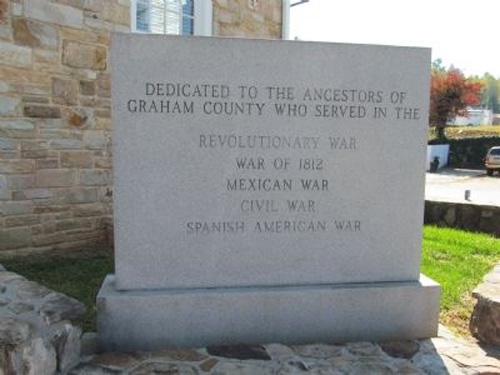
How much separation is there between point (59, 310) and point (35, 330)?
0.43 m

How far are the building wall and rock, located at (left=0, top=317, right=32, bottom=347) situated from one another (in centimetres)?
323

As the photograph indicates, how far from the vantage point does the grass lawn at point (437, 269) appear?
435 centimetres

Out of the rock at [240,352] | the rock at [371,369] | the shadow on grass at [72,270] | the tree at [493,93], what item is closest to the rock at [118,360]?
the rock at [240,352]

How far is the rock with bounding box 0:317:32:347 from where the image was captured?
2.52 m

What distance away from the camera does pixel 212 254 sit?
343 centimetres

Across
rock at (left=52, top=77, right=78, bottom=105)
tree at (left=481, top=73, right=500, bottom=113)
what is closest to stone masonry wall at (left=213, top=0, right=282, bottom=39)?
rock at (left=52, top=77, right=78, bottom=105)

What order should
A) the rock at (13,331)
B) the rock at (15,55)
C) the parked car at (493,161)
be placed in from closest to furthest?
the rock at (13,331) → the rock at (15,55) → the parked car at (493,161)

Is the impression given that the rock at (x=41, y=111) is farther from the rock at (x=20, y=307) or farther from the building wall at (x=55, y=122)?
the rock at (x=20, y=307)

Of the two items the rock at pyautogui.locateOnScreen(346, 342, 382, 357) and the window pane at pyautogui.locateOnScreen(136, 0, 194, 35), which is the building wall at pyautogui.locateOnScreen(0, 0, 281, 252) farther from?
the rock at pyautogui.locateOnScreen(346, 342, 382, 357)

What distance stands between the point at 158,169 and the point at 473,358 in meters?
2.41

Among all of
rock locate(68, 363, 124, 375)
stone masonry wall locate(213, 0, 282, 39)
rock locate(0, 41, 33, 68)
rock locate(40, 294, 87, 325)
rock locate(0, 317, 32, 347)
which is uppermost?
stone masonry wall locate(213, 0, 282, 39)

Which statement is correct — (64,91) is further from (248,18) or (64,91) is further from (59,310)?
(248,18)

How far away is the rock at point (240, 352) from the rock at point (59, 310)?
2.98ft

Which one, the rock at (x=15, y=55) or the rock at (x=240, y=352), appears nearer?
the rock at (x=240, y=352)
